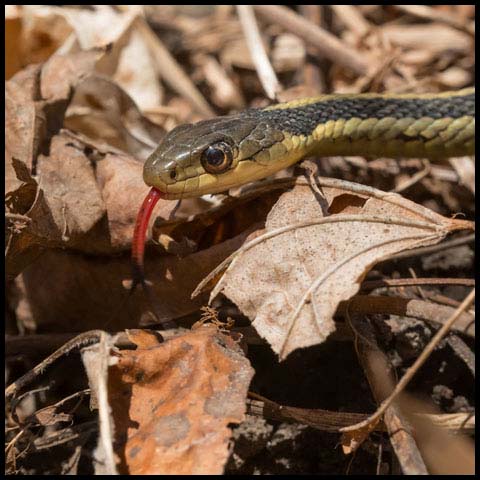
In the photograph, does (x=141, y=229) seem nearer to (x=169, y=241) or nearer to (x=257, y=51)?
(x=169, y=241)

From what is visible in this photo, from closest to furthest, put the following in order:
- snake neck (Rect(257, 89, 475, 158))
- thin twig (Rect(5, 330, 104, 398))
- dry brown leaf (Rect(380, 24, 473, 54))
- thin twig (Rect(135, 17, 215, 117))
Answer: thin twig (Rect(5, 330, 104, 398)), snake neck (Rect(257, 89, 475, 158)), thin twig (Rect(135, 17, 215, 117)), dry brown leaf (Rect(380, 24, 473, 54))

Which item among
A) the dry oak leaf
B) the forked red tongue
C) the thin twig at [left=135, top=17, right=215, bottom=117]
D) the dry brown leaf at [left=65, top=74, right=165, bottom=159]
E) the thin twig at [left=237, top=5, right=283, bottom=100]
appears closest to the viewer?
the dry oak leaf

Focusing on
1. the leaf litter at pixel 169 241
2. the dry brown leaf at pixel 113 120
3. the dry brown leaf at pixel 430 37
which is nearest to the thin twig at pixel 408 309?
the leaf litter at pixel 169 241

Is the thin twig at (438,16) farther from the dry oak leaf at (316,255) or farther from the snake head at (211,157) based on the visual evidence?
the dry oak leaf at (316,255)

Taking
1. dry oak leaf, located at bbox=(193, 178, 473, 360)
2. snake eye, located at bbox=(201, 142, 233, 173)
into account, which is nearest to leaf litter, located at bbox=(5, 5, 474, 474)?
dry oak leaf, located at bbox=(193, 178, 473, 360)

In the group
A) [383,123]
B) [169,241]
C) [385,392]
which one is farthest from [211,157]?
[385,392]

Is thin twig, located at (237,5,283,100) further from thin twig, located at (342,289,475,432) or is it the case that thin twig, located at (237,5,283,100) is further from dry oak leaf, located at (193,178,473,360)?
thin twig, located at (342,289,475,432)
